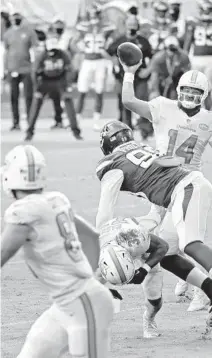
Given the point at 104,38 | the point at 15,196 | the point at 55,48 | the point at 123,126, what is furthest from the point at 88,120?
the point at 15,196

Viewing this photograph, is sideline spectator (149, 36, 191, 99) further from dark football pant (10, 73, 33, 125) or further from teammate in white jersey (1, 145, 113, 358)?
teammate in white jersey (1, 145, 113, 358)

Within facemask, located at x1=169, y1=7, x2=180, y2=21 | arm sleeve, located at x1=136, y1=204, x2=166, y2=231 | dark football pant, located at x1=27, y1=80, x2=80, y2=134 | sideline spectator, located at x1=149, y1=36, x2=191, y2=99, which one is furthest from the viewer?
facemask, located at x1=169, y1=7, x2=180, y2=21

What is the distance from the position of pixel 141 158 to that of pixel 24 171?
7.77 feet

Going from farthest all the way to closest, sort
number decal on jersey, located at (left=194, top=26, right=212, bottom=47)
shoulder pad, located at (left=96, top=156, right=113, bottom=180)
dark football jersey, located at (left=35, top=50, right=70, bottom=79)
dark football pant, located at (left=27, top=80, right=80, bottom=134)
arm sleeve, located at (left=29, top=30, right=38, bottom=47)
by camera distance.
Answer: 1. number decal on jersey, located at (left=194, top=26, right=212, bottom=47)
2. arm sleeve, located at (left=29, top=30, right=38, bottom=47)
3. dark football pant, located at (left=27, top=80, right=80, bottom=134)
4. dark football jersey, located at (left=35, top=50, right=70, bottom=79)
5. shoulder pad, located at (left=96, top=156, right=113, bottom=180)

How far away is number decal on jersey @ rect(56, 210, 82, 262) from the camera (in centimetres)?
593

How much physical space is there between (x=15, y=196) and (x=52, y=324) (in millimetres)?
698

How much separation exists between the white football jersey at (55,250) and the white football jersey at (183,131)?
10.2 ft

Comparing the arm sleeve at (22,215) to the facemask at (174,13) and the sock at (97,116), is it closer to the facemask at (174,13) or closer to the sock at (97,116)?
the sock at (97,116)

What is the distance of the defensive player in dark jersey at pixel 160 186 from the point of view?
26.6ft

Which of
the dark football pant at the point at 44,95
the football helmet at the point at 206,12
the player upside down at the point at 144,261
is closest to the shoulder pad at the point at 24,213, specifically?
the player upside down at the point at 144,261

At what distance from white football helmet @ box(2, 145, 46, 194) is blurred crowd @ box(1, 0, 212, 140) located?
40.1ft

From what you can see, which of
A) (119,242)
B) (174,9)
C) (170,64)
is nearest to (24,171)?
(119,242)

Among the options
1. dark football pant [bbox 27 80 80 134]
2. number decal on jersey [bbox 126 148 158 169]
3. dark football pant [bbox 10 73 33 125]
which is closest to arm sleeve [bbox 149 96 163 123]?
number decal on jersey [bbox 126 148 158 169]

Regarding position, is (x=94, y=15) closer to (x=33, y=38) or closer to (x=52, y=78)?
(x=33, y=38)
